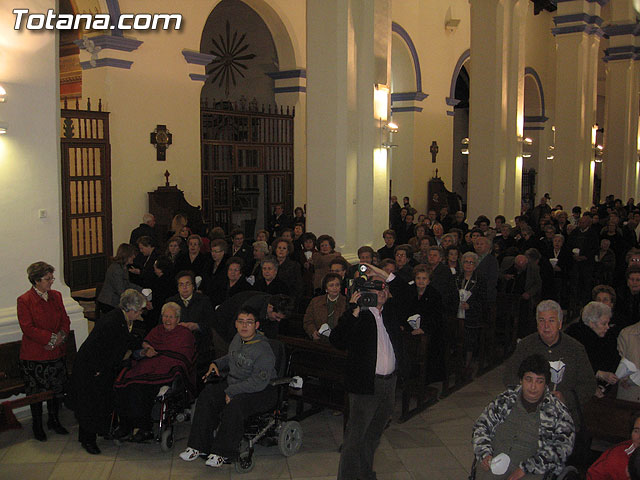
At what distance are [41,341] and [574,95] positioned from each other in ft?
54.4

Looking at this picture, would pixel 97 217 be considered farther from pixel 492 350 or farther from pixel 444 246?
pixel 492 350

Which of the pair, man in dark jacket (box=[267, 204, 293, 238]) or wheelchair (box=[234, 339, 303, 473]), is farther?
man in dark jacket (box=[267, 204, 293, 238])

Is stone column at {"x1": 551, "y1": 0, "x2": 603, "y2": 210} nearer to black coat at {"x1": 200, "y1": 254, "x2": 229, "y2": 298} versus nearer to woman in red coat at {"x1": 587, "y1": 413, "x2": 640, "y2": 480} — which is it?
black coat at {"x1": 200, "y1": 254, "x2": 229, "y2": 298}

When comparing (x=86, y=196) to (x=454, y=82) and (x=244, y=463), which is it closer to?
(x=244, y=463)

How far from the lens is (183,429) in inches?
251

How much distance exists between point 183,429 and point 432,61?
1661cm

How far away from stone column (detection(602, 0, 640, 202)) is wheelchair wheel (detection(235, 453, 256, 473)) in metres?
20.7

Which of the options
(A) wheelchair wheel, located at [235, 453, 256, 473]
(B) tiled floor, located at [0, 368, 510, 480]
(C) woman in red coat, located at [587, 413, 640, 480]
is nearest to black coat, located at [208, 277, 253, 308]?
(B) tiled floor, located at [0, 368, 510, 480]

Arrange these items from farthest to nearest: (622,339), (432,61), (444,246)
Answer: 1. (432,61)
2. (444,246)
3. (622,339)

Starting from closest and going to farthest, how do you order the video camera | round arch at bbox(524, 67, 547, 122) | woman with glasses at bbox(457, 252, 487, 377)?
the video camera
woman with glasses at bbox(457, 252, 487, 377)
round arch at bbox(524, 67, 547, 122)

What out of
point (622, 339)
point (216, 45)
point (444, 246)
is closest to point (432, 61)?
point (216, 45)

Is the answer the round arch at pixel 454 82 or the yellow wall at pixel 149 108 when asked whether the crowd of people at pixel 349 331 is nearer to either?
the yellow wall at pixel 149 108

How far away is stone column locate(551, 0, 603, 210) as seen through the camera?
1873 centimetres

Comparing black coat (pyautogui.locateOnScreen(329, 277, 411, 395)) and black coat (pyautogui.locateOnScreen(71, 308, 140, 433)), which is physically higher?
black coat (pyautogui.locateOnScreen(329, 277, 411, 395))
